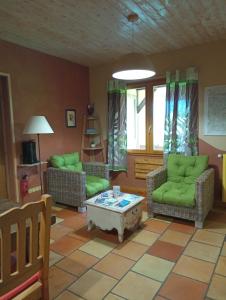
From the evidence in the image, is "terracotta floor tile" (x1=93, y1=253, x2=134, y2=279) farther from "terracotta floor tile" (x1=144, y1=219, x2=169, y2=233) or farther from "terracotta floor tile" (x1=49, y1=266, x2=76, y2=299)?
"terracotta floor tile" (x1=144, y1=219, x2=169, y2=233)

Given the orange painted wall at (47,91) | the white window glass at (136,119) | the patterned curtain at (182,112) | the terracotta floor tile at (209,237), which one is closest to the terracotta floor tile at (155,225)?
the terracotta floor tile at (209,237)

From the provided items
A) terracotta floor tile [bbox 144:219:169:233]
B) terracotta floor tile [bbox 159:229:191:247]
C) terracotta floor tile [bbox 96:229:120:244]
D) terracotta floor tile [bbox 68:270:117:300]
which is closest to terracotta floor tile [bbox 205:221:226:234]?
terracotta floor tile [bbox 159:229:191:247]

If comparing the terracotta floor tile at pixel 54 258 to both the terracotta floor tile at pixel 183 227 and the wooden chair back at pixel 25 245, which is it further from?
the terracotta floor tile at pixel 183 227

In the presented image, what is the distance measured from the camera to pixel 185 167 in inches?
138

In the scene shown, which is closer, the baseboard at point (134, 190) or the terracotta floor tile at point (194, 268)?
the terracotta floor tile at point (194, 268)

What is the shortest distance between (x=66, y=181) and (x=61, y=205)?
527mm

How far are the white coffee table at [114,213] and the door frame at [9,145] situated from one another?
1.38 meters

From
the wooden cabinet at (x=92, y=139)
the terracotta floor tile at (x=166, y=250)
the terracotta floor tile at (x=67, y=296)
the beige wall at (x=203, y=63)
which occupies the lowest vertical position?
the terracotta floor tile at (x=67, y=296)

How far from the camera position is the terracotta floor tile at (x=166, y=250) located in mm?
2344

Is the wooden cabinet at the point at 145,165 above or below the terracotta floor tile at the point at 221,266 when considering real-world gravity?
above

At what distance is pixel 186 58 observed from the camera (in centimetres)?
375

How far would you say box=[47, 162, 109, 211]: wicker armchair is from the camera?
349 cm

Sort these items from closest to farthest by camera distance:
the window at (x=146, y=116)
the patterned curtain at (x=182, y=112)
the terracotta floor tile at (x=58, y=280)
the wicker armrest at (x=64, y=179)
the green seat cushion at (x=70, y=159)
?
1. the terracotta floor tile at (x=58, y=280)
2. the wicker armrest at (x=64, y=179)
3. the patterned curtain at (x=182, y=112)
4. the green seat cushion at (x=70, y=159)
5. the window at (x=146, y=116)

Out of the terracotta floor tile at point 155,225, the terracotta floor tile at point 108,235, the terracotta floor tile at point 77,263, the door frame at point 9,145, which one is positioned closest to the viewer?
the terracotta floor tile at point 77,263
